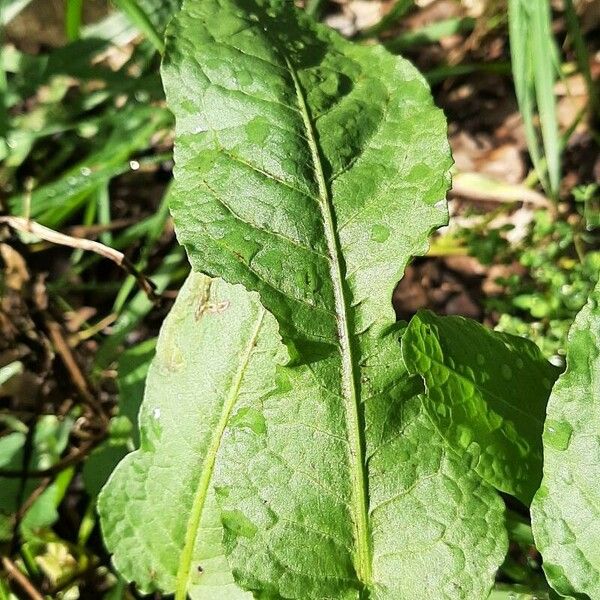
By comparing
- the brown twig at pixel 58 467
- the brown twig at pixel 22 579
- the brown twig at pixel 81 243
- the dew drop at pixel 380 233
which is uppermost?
the brown twig at pixel 81 243

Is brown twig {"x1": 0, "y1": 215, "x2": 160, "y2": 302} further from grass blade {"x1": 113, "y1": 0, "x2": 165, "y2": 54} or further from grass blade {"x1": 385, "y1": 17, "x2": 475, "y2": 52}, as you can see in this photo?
grass blade {"x1": 385, "y1": 17, "x2": 475, "y2": 52}

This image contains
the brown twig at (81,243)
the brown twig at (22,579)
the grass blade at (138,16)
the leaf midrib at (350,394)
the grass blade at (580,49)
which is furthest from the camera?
the grass blade at (580,49)

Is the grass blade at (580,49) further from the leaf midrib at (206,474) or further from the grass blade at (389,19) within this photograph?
the leaf midrib at (206,474)

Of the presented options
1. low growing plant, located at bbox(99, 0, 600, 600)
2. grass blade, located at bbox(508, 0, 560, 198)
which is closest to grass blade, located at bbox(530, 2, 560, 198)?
grass blade, located at bbox(508, 0, 560, 198)

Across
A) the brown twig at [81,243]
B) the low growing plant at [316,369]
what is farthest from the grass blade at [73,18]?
A: the low growing plant at [316,369]

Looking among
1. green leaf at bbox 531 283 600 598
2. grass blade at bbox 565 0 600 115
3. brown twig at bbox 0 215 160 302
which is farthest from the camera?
grass blade at bbox 565 0 600 115

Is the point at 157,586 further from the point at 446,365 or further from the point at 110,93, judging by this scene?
the point at 110,93
